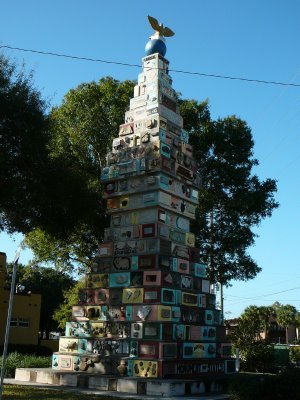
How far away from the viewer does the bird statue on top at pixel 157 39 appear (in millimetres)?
19750

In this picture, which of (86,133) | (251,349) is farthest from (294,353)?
(86,133)

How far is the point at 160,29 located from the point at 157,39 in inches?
22.6

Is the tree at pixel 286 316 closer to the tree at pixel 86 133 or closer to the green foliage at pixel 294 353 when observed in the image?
the green foliage at pixel 294 353

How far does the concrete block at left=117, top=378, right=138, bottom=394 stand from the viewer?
13.8 m

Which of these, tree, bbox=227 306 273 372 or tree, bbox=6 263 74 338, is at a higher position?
tree, bbox=6 263 74 338

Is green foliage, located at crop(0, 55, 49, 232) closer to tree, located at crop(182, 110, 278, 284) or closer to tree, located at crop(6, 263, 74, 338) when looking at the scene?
tree, located at crop(182, 110, 278, 284)

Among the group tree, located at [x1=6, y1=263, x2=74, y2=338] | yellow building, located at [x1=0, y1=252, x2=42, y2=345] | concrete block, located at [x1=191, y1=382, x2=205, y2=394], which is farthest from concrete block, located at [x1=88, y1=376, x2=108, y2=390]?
tree, located at [x1=6, y1=263, x2=74, y2=338]

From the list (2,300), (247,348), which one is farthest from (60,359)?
(2,300)

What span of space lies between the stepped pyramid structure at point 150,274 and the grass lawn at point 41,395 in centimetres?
202

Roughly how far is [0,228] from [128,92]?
11.5m

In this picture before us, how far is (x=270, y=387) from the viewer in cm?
1097

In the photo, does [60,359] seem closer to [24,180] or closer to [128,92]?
[24,180]

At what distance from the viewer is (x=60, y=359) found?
55.3ft

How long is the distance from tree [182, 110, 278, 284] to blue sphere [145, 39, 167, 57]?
7533 mm
